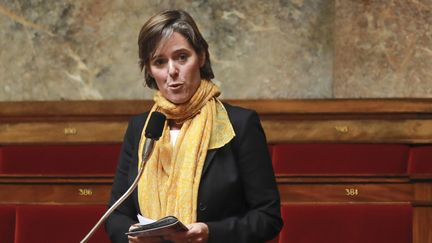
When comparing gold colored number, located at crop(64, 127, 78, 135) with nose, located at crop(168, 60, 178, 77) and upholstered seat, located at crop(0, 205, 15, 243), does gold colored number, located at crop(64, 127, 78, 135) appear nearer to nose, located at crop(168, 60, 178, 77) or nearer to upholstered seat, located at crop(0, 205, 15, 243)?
upholstered seat, located at crop(0, 205, 15, 243)

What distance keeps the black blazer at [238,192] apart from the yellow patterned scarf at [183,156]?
1cm

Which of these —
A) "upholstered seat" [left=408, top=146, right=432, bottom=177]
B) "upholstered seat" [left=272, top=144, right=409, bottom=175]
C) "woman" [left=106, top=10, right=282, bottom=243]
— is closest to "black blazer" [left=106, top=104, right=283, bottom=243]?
"woman" [left=106, top=10, right=282, bottom=243]

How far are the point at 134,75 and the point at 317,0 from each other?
1.42 ft

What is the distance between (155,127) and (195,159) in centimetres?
8

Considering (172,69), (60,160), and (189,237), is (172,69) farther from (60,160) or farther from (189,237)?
(60,160)

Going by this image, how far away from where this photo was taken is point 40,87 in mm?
1945

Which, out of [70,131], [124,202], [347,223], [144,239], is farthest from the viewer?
[70,131]

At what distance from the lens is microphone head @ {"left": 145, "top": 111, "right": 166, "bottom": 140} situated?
0.82 m

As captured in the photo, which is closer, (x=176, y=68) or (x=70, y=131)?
(x=176, y=68)

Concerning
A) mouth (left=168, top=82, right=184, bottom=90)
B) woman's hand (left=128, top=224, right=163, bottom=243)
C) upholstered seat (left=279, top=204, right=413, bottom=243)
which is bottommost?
woman's hand (left=128, top=224, right=163, bottom=243)

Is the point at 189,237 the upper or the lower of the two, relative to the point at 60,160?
lower

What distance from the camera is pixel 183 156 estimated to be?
2.93 feet

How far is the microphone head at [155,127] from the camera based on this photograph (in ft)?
2.69

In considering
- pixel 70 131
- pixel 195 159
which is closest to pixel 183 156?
pixel 195 159
